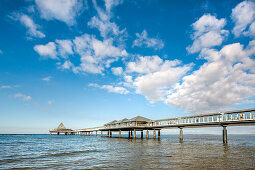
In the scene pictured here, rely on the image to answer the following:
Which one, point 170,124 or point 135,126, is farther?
point 135,126

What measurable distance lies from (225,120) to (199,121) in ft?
17.7

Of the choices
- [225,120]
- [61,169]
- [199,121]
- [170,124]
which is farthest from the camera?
[170,124]

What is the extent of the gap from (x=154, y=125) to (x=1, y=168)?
3961 cm

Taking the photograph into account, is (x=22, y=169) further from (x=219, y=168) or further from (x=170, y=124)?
(x=170, y=124)

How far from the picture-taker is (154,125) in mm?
48438

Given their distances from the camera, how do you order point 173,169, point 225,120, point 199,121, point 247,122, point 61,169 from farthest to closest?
point 199,121 < point 225,120 < point 247,122 < point 61,169 < point 173,169

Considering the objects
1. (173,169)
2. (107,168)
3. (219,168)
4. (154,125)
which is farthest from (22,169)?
(154,125)

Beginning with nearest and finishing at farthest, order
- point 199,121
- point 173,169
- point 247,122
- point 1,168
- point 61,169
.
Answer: point 173,169, point 61,169, point 1,168, point 247,122, point 199,121

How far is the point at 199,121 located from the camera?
34500 mm

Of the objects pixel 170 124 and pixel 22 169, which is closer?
pixel 22 169

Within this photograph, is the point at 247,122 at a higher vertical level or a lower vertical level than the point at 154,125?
higher

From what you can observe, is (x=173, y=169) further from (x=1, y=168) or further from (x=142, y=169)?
(x=1, y=168)

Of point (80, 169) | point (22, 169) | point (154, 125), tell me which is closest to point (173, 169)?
point (80, 169)

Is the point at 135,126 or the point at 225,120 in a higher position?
the point at 225,120
